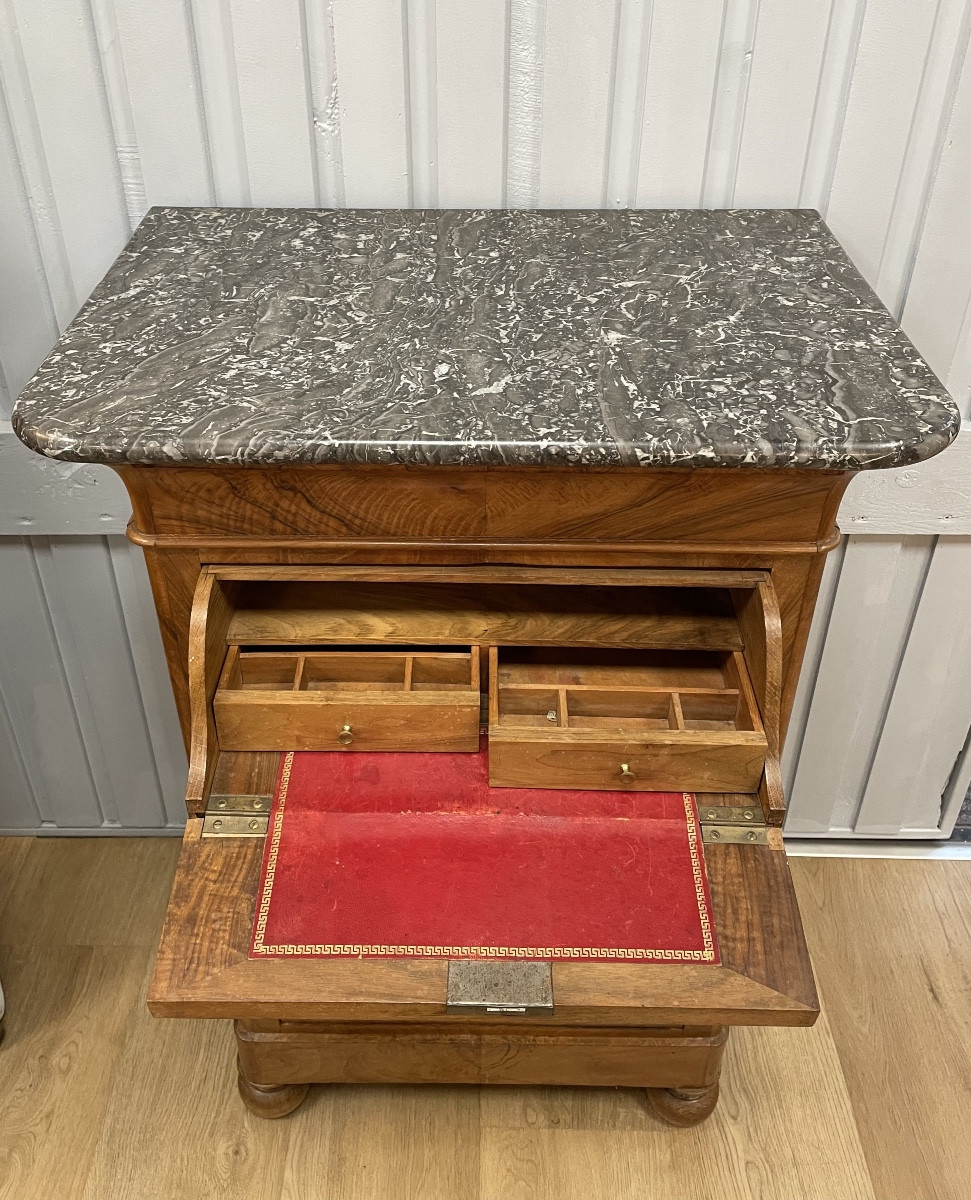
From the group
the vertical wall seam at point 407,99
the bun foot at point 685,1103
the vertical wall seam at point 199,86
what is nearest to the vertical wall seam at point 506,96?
the vertical wall seam at point 407,99

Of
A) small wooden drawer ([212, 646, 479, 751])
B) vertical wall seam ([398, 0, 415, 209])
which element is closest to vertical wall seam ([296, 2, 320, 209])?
vertical wall seam ([398, 0, 415, 209])

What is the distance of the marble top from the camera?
86cm

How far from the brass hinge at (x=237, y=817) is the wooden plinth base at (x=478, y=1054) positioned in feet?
1.09

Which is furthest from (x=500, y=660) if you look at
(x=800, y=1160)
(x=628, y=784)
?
(x=800, y=1160)

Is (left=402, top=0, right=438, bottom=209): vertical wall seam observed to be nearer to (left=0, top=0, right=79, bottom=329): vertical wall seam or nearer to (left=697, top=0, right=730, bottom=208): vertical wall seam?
(left=697, top=0, right=730, bottom=208): vertical wall seam

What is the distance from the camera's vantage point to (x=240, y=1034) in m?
1.25

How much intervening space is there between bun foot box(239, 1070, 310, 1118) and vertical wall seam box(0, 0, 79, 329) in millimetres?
Result: 1025

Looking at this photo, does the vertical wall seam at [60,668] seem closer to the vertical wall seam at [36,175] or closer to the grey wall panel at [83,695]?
the grey wall panel at [83,695]

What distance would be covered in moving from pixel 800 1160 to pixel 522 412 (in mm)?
1120

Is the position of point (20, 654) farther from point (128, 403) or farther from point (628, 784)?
point (628, 784)

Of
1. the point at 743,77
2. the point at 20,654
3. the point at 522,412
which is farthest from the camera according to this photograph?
the point at 20,654

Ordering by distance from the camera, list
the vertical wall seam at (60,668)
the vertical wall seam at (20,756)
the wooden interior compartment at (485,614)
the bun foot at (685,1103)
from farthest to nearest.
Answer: the vertical wall seam at (20,756), the vertical wall seam at (60,668), the bun foot at (685,1103), the wooden interior compartment at (485,614)

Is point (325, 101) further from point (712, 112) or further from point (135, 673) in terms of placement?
point (135, 673)

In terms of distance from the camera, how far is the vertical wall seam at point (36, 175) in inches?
45.7
